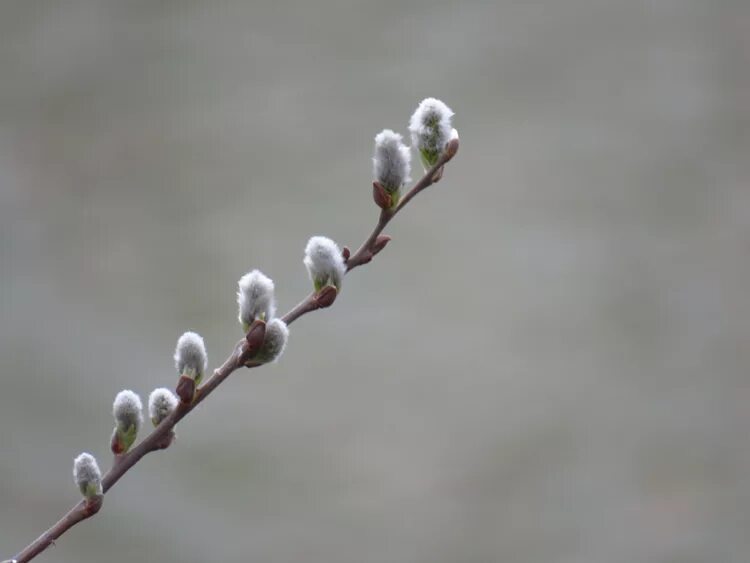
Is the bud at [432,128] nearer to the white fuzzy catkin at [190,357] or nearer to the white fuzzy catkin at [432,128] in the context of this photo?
the white fuzzy catkin at [432,128]

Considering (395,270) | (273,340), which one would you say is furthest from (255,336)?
(395,270)

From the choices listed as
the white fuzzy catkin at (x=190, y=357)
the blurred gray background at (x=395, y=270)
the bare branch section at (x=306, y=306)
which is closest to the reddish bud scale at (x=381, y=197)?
the bare branch section at (x=306, y=306)

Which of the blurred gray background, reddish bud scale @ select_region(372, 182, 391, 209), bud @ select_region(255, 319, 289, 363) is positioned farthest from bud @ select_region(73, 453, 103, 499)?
the blurred gray background

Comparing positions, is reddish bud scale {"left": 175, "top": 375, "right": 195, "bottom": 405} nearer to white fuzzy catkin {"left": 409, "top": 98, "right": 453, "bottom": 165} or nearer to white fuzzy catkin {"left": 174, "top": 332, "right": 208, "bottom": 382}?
white fuzzy catkin {"left": 174, "top": 332, "right": 208, "bottom": 382}

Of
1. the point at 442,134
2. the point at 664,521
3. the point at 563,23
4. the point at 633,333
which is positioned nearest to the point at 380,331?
the point at 633,333

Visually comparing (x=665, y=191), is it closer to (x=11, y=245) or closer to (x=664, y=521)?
(x=664, y=521)
